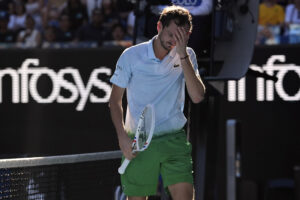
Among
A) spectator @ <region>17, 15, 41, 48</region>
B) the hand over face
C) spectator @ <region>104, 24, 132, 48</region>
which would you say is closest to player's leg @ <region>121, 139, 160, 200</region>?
the hand over face

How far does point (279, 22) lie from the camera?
9.45 metres

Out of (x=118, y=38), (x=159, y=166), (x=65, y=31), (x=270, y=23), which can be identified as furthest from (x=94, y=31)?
(x=159, y=166)

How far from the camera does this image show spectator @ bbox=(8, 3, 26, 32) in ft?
35.8

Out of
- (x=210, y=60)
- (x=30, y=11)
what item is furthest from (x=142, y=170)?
(x=30, y=11)

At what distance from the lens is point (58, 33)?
1023cm

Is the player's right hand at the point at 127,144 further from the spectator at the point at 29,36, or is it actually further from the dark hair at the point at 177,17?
the spectator at the point at 29,36

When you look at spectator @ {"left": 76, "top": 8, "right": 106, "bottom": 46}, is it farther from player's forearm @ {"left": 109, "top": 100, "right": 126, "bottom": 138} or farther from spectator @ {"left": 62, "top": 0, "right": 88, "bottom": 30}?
player's forearm @ {"left": 109, "top": 100, "right": 126, "bottom": 138}

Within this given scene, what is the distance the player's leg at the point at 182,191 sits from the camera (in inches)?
182

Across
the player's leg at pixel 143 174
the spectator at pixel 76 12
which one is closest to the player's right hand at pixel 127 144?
the player's leg at pixel 143 174

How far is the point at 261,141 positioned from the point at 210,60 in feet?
8.71

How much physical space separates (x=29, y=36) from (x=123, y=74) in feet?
19.6

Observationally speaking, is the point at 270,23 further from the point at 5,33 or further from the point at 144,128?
the point at 144,128

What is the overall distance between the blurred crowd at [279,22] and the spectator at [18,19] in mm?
3467

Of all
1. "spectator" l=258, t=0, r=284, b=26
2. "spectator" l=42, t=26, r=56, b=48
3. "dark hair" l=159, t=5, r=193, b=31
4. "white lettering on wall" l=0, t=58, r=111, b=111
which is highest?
"dark hair" l=159, t=5, r=193, b=31
